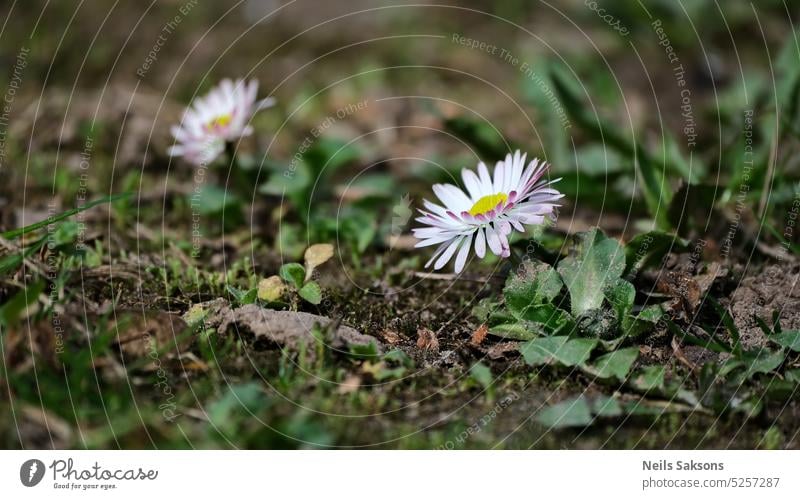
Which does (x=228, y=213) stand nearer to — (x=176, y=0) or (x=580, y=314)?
(x=580, y=314)

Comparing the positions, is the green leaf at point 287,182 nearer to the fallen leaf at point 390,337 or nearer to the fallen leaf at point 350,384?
the fallen leaf at point 390,337

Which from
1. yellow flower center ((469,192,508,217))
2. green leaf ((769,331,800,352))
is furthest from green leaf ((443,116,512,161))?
green leaf ((769,331,800,352))

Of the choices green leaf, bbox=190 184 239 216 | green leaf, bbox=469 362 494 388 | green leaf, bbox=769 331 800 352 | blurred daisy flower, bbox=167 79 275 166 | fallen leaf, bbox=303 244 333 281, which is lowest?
green leaf, bbox=769 331 800 352

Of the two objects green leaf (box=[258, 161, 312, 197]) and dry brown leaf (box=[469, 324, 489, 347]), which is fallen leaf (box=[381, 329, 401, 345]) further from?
green leaf (box=[258, 161, 312, 197])

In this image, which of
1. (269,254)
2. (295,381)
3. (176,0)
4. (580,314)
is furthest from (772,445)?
(176,0)

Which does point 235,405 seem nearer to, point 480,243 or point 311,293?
point 311,293

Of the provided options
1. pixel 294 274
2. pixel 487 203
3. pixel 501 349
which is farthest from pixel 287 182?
pixel 501 349
